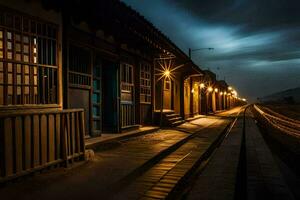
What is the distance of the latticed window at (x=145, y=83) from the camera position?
58.4ft

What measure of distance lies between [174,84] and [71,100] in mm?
15933

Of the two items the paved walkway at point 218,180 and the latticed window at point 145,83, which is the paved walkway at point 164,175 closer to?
the paved walkway at point 218,180

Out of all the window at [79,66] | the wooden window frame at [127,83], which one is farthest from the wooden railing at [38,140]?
the wooden window frame at [127,83]

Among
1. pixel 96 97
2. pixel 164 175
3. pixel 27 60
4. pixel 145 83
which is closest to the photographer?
pixel 164 175

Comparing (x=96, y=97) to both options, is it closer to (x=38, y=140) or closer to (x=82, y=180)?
(x=38, y=140)

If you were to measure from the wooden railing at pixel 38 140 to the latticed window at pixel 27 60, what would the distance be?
3.06 feet

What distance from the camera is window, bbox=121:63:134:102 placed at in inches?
597

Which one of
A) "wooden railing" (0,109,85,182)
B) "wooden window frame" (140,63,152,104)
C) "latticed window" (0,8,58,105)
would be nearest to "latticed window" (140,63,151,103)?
"wooden window frame" (140,63,152,104)

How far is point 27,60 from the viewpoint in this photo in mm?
8367

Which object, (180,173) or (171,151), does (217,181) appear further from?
(171,151)

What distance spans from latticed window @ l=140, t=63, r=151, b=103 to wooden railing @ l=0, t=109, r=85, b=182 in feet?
31.4

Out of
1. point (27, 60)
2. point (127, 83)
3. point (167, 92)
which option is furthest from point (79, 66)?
point (167, 92)

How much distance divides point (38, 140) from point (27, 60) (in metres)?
2.40

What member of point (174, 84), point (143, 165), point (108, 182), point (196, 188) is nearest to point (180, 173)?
point (143, 165)
